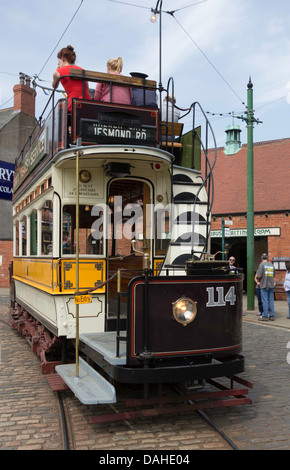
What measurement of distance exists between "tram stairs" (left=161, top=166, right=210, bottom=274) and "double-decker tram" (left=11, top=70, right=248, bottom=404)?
0.5 inches

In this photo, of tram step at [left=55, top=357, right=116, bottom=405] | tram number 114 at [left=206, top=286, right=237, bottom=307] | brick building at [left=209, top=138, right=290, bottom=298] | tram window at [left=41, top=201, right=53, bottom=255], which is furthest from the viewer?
brick building at [left=209, top=138, right=290, bottom=298]

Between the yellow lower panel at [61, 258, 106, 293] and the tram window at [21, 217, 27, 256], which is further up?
the tram window at [21, 217, 27, 256]

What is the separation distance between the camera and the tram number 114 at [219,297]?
444 cm

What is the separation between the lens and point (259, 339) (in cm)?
→ 916

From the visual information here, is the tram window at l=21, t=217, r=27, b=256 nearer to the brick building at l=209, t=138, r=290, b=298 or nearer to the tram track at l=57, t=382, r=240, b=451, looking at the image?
the tram track at l=57, t=382, r=240, b=451

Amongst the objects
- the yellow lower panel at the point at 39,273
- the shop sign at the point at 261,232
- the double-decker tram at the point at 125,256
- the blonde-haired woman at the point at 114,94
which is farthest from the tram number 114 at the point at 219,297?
the shop sign at the point at 261,232

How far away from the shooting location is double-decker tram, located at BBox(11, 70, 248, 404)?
4.23 metres

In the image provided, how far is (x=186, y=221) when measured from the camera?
5.79m

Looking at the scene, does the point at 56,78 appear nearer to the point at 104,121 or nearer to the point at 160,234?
the point at 104,121

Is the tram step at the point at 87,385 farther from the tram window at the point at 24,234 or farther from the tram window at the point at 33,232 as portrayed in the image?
the tram window at the point at 24,234

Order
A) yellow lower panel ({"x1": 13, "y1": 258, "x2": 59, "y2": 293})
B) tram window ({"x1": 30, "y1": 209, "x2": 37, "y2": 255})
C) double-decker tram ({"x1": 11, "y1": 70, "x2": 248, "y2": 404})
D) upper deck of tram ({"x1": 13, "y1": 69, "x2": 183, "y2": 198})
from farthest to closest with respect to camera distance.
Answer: tram window ({"x1": 30, "y1": 209, "x2": 37, "y2": 255}), yellow lower panel ({"x1": 13, "y1": 258, "x2": 59, "y2": 293}), upper deck of tram ({"x1": 13, "y1": 69, "x2": 183, "y2": 198}), double-decker tram ({"x1": 11, "y1": 70, "x2": 248, "y2": 404})

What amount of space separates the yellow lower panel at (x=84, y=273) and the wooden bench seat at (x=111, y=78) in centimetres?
231

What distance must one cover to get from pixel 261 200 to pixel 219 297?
14.4 meters

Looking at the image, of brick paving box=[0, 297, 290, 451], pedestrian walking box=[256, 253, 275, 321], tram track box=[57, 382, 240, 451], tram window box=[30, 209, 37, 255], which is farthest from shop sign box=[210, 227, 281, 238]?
tram track box=[57, 382, 240, 451]
